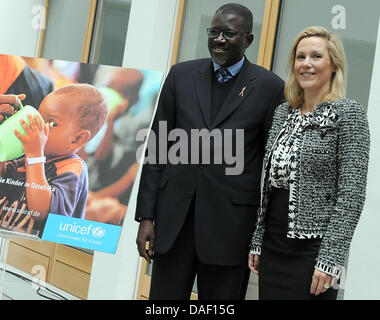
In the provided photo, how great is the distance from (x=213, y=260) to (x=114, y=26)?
352cm

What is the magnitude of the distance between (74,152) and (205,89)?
3.46ft

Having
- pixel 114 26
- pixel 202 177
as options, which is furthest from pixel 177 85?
pixel 114 26

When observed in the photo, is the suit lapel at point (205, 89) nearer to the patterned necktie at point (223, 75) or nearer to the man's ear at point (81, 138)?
the patterned necktie at point (223, 75)

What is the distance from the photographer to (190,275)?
2.16 metres

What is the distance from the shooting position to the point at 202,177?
215 centimetres

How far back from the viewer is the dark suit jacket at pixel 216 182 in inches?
83.3

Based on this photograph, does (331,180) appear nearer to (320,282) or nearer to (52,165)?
(320,282)

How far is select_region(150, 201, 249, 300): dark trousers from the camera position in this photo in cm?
212

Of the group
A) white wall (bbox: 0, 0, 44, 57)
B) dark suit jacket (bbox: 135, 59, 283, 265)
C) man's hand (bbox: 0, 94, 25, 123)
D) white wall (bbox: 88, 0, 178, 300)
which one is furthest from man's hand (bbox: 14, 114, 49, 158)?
white wall (bbox: 0, 0, 44, 57)

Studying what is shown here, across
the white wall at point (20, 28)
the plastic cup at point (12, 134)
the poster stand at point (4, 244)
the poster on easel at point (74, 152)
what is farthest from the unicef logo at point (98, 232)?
the white wall at point (20, 28)

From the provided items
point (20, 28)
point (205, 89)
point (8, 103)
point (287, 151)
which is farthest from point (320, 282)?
point (20, 28)

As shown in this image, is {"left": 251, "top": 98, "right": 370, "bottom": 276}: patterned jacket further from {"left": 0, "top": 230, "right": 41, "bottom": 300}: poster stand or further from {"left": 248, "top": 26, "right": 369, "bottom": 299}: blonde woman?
{"left": 0, "top": 230, "right": 41, "bottom": 300}: poster stand

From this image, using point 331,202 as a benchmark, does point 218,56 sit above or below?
above
